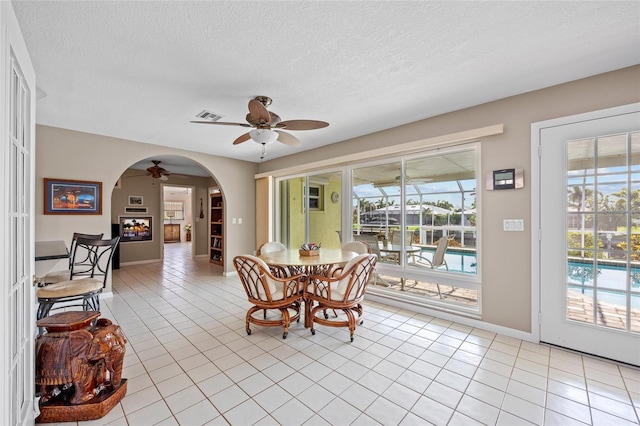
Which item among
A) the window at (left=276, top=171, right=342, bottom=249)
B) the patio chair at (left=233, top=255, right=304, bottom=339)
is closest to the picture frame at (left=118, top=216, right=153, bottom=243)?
the window at (left=276, top=171, right=342, bottom=249)

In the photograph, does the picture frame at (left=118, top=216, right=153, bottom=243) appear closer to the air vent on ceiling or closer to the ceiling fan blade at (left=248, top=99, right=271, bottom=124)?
the air vent on ceiling

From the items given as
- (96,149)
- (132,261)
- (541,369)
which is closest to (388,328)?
(541,369)

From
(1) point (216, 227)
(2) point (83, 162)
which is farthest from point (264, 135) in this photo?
(1) point (216, 227)

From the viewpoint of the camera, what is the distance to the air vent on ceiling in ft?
10.5

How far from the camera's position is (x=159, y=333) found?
287 centimetres

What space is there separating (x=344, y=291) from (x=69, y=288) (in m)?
2.52

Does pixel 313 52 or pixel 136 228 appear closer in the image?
pixel 313 52

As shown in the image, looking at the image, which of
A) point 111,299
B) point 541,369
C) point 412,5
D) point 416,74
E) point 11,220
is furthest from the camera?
point 111,299

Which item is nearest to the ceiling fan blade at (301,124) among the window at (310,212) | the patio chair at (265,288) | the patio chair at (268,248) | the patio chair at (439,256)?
the patio chair at (265,288)

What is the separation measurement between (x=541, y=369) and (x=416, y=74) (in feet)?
8.81

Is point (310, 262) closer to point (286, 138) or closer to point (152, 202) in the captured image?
point (286, 138)

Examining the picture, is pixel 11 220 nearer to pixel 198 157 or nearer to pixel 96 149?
pixel 96 149

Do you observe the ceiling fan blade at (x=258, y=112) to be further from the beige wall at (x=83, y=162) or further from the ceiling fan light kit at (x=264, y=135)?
the beige wall at (x=83, y=162)

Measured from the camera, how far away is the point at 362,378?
2057mm
